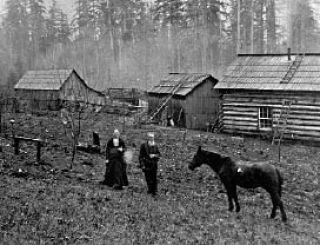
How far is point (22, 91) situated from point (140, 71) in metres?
23.4

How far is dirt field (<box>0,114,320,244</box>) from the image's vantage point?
9.57 meters

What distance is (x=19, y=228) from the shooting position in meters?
9.31

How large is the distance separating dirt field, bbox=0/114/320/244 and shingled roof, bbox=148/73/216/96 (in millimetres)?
9573

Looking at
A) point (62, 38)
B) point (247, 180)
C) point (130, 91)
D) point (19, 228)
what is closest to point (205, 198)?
point (247, 180)

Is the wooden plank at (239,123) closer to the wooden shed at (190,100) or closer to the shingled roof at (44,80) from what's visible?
the wooden shed at (190,100)

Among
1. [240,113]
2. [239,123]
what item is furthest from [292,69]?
[239,123]

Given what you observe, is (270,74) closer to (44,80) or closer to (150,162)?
(150,162)

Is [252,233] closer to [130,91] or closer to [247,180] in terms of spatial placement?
[247,180]

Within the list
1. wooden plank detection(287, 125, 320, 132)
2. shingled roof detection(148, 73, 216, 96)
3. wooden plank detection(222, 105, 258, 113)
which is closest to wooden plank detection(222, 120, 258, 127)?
wooden plank detection(222, 105, 258, 113)

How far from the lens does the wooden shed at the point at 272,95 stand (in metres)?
25.1

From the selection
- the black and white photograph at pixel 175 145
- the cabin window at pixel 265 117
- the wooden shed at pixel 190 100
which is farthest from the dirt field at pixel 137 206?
the wooden shed at pixel 190 100

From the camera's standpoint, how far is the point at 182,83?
30.8 m

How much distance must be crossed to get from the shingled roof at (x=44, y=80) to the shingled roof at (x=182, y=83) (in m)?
9.80

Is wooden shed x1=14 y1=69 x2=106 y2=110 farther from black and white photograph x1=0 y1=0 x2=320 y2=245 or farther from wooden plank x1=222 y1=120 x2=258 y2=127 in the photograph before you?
wooden plank x1=222 y1=120 x2=258 y2=127
